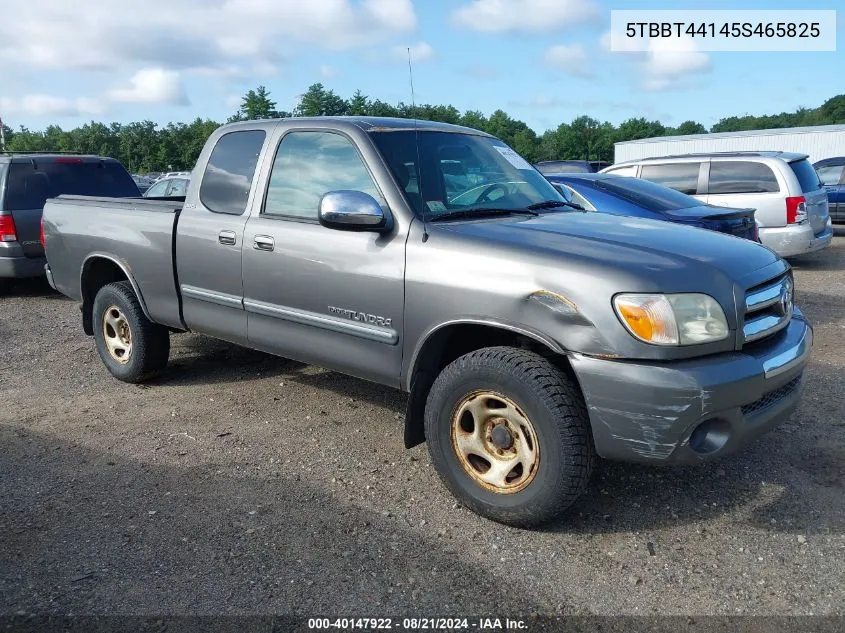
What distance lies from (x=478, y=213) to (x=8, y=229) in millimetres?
7298

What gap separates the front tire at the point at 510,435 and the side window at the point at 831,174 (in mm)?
14727

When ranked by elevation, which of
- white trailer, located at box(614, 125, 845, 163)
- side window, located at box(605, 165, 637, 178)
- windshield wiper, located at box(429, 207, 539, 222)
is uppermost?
white trailer, located at box(614, 125, 845, 163)

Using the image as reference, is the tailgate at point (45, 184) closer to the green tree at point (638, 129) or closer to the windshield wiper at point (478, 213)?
the windshield wiper at point (478, 213)

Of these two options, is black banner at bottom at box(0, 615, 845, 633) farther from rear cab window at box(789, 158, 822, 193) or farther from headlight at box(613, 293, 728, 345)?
rear cab window at box(789, 158, 822, 193)

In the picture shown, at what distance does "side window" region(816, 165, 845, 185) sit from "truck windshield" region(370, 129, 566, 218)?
43.6ft

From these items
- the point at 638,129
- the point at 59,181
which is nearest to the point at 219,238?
the point at 59,181

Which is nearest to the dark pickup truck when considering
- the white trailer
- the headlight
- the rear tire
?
the rear tire

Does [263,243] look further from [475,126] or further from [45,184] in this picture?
[475,126]

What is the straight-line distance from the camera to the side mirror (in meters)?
3.61

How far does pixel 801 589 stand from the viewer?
9.51 feet

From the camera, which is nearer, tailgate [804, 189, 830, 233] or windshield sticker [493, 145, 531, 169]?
windshield sticker [493, 145, 531, 169]

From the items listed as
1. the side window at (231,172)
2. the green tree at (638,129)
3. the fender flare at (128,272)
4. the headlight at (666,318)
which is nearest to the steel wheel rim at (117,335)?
the fender flare at (128,272)

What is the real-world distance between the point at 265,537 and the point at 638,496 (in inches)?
73.4

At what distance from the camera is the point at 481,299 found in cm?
331
